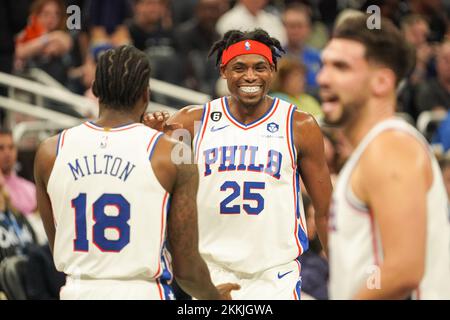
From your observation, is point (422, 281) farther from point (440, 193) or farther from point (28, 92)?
point (28, 92)

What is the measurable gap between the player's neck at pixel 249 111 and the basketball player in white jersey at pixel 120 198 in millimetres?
1313

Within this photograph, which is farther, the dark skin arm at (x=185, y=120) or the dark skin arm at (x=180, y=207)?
the dark skin arm at (x=185, y=120)

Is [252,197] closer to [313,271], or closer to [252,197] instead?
[252,197]

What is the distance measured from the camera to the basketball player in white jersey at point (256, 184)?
5.86m

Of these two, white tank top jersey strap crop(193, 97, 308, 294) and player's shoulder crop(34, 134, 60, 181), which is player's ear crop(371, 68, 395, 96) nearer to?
player's shoulder crop(34, 134, 60, 181)

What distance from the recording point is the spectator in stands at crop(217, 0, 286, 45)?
37.4 ft

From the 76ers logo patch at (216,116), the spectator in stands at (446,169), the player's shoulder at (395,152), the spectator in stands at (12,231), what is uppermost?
the 76ers logo patch at (216,116)

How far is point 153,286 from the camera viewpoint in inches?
187

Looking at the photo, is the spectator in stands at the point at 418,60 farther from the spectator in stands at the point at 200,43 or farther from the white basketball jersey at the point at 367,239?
the white basketball jersey at the point at 367,239

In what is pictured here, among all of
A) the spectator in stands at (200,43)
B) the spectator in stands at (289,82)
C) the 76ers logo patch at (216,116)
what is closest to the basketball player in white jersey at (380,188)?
the 76ers logo patch at (216,116)

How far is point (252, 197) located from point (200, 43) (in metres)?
6.04

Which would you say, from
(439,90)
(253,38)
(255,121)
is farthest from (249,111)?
(439,90)

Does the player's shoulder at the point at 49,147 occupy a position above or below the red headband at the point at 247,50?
below

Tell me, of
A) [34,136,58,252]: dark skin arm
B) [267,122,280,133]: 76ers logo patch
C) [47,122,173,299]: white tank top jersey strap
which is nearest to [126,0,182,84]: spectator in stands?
[267,122,280,133]: 76ers logo patch
